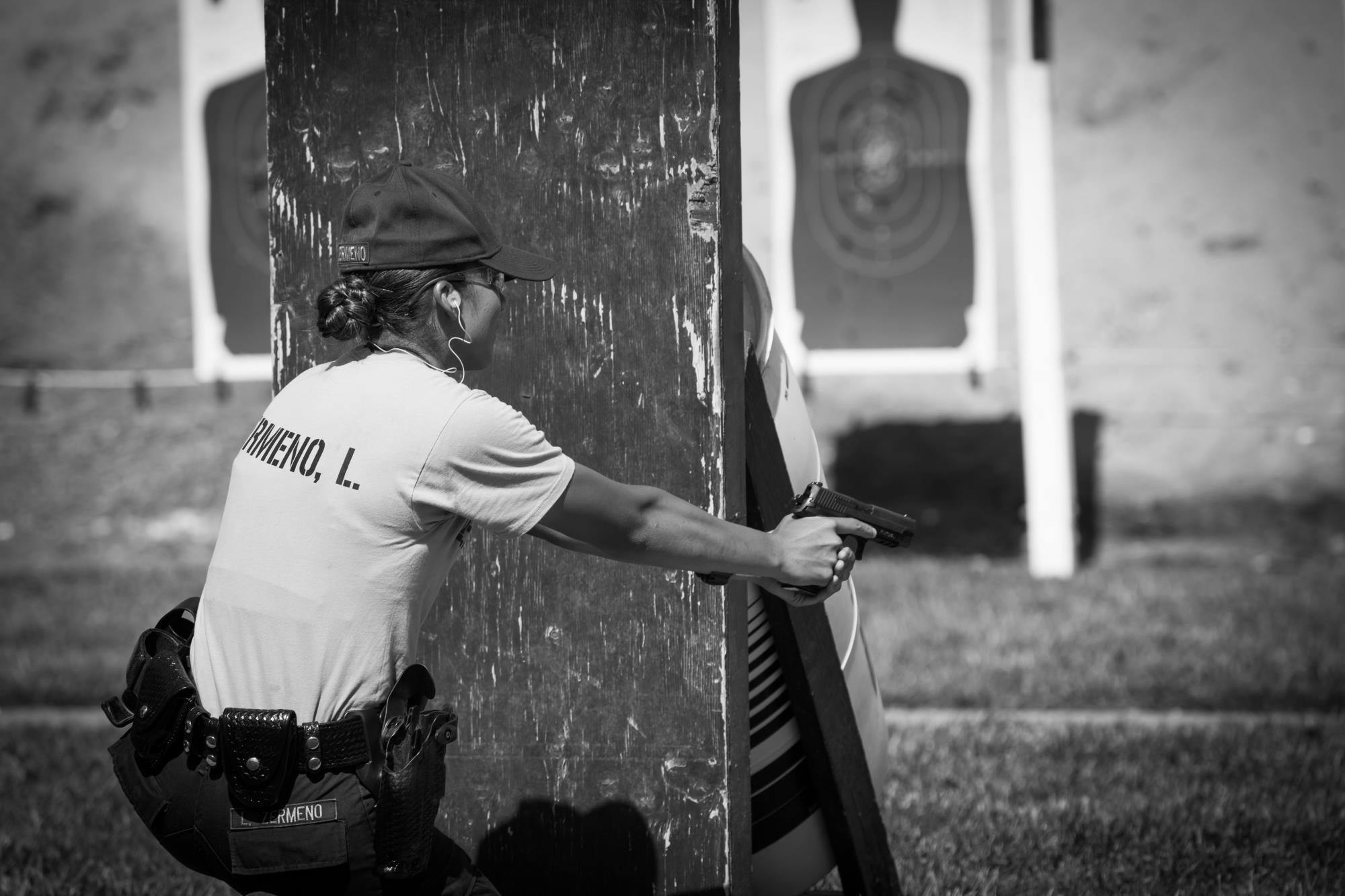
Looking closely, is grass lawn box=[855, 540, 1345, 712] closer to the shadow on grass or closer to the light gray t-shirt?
the shadow on grass

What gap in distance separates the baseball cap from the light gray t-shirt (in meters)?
0.15

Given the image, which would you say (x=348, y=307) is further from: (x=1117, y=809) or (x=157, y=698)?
(x=1117, y=809)

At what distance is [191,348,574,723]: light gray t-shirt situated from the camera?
179 centimetres

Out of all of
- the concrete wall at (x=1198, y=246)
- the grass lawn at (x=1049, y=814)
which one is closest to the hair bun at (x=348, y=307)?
the grass lawn at (x=1049, y=814)

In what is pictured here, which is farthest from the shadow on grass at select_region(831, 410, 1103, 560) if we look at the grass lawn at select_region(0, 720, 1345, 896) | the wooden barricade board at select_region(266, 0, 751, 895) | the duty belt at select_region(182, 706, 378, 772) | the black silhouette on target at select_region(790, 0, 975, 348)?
the duty belt at select_region(182, 706, 378, 772)

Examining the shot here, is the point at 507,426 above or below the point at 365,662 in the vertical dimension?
above

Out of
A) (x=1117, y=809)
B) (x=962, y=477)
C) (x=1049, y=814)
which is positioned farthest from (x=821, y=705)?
(x=962, y=477)

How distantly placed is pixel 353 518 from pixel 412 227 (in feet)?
1.34

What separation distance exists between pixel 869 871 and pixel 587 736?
611 millimetres

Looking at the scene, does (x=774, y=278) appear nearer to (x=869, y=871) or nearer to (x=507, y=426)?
(x=869, y=871)

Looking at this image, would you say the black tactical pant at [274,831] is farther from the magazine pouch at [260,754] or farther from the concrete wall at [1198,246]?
the concrete wall at [1198,246]

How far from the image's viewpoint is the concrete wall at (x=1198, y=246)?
681 cm

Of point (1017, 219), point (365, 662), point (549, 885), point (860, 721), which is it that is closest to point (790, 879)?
point (860, 721)

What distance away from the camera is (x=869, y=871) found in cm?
250
